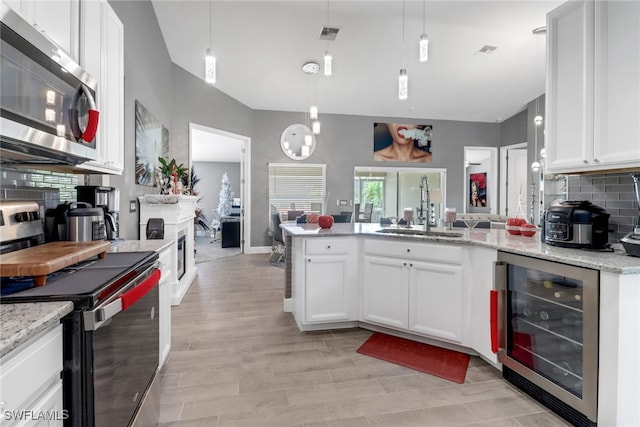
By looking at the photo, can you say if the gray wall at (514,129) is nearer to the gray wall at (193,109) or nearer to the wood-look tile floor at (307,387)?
the gray wall at (193,109)

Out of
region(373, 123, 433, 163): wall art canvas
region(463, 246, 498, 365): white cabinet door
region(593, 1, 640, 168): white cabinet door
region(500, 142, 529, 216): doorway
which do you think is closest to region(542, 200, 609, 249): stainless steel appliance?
region(593, 1, 640, 168): white cabinet door

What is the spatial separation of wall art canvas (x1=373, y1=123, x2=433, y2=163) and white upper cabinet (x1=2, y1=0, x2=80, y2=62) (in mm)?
6593

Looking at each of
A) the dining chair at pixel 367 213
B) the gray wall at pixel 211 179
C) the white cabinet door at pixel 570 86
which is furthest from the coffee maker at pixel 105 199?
the gray wall at pixel 211 179

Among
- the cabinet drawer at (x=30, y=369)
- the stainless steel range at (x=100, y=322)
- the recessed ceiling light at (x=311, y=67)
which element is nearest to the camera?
the cabinet drawer at (x=30, y=369)

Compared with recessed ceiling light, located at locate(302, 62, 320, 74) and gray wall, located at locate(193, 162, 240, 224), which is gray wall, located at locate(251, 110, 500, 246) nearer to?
recessed ceiling light, located at locate(302, 62, 320, 74)

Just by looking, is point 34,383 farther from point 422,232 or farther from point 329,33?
point 329,33

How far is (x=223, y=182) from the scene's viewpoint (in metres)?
11.2

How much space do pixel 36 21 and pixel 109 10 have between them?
2.99ft

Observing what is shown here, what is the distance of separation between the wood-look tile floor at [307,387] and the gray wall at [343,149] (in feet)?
14.2

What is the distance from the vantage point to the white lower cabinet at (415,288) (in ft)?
8.09

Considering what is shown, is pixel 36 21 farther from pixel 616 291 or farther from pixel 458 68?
pixel 458 68

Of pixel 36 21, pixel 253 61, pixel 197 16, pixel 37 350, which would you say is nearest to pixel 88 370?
pixel 37 350

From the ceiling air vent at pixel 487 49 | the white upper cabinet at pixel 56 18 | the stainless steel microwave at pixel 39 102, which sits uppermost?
the ceiling air vent at pixel 487 49

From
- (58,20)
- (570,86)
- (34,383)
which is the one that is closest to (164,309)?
(34,383)
